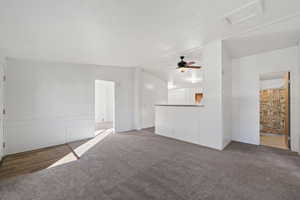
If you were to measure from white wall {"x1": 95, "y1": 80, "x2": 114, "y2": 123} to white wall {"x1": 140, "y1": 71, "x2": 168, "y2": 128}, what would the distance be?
8.83ft

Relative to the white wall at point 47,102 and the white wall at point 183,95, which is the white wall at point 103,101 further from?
the white wall at point 183,95

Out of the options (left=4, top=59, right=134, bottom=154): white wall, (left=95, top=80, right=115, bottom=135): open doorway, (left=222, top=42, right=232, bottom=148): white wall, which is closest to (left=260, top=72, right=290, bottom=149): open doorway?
(left=222, top=42, right=232, bottom=148): white wall

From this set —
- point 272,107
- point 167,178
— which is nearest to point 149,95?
point 167,178

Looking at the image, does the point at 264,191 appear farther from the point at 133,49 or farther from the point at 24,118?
the point at 24,118

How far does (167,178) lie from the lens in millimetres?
1994

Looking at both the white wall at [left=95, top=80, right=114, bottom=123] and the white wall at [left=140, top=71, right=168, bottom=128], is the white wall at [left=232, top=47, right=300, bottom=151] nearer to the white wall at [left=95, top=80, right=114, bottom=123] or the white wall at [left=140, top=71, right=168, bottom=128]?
the white wall at [left=140, top=71, right=168, bottom=128]

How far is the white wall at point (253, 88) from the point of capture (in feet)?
10.1

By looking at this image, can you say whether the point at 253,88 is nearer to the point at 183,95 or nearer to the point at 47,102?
the point at 183,95

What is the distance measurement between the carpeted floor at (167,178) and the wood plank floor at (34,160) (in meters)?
0.30

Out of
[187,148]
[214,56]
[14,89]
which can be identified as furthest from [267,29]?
[14,89]

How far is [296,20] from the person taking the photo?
2184 millimetres

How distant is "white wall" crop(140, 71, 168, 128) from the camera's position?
577 centimetres

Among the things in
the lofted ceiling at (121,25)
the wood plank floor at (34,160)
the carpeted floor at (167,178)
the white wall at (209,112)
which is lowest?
the wood plank floor at (34,160)

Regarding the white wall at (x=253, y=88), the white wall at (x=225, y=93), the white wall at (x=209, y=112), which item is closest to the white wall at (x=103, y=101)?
the white wall at (x=209, y=112)
